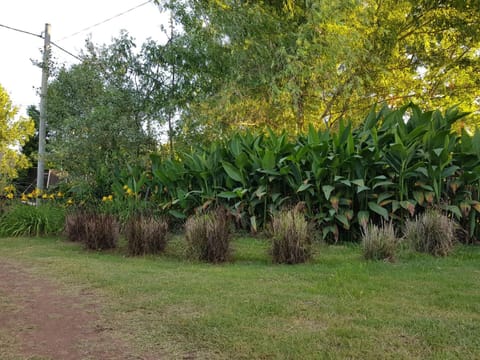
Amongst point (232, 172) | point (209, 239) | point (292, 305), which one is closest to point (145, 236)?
point (209, 239)

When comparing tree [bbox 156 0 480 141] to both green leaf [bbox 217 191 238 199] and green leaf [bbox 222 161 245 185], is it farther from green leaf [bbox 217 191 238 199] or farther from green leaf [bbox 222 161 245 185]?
green leaf [bbox 217 191 238 199]

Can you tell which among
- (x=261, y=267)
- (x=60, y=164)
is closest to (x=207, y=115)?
(x=60, y=164)

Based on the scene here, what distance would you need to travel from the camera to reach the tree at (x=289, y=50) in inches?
421

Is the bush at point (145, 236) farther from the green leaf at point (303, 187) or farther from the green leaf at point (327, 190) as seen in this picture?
the green leaf at point (327, 190)

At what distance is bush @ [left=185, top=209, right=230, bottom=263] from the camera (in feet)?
20.5

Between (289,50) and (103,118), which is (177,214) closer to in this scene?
(103,118)

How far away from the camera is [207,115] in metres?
10.8

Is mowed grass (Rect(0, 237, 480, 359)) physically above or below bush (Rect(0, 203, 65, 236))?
below

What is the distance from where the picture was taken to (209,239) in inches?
248

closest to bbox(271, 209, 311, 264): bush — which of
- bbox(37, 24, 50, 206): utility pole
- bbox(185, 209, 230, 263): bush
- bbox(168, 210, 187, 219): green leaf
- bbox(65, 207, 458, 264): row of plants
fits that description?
bbox(65, 207, 458, 264): row of plants

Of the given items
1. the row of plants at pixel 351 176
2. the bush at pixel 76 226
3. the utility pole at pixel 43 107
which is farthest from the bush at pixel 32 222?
the row of plants at pixel 351 176

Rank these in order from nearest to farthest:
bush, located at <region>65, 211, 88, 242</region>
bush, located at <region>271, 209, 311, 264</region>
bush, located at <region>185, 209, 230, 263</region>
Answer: bush, located at <region>271, 209, 311, 264</region>, bush, located at <region>185, 209, 230, 263</region>, bush, located at <region>65, 211, 88, 242</region>

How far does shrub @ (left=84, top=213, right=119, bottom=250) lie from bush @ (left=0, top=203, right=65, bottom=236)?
104 inches

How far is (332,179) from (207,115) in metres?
4.25
